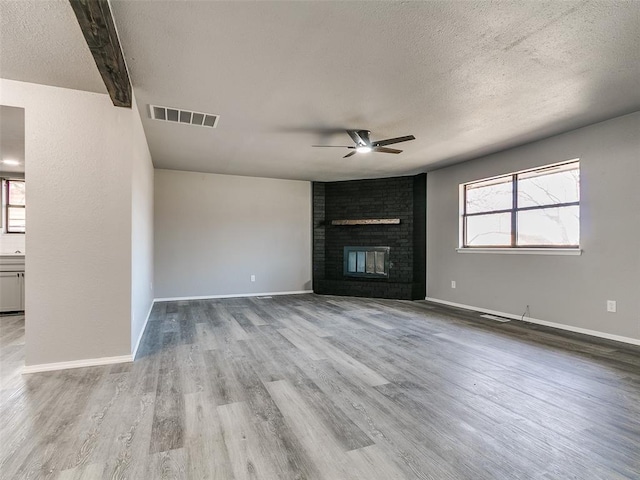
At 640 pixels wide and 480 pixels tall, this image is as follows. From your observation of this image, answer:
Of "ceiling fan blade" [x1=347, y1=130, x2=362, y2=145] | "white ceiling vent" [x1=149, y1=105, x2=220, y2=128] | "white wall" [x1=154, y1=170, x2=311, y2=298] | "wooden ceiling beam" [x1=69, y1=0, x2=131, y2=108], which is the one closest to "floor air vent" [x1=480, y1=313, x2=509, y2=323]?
"ceiling fan blade" [x1=347, y1=130, x2=362, y2=145]

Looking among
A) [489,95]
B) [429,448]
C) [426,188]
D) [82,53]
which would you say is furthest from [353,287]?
[82,53]

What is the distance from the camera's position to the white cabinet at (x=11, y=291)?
14.6 feet

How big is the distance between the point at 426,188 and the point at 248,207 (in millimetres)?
3505

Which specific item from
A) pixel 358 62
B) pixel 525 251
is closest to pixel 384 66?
pixel 358 62

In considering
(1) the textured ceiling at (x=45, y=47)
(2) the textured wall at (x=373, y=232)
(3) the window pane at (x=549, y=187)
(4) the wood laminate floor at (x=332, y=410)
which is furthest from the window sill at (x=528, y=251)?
(1) the textured ceiling at (x=45, y=47)

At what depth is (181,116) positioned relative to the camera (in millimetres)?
3350

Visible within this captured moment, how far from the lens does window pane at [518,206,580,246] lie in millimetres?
3877

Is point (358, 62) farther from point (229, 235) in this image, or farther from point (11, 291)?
point (11, 291)

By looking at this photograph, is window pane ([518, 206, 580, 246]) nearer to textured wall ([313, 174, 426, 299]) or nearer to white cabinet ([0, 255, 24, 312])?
textured wall ([313, 174, 426, 299])

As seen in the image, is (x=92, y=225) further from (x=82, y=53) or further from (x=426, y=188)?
(x=426, y=188)

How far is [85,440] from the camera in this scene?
5.52 ft

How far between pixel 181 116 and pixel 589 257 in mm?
4841

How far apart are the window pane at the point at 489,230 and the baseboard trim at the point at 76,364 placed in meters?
4.95

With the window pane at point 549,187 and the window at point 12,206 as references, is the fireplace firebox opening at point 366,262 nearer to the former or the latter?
the window pane at point 549,187
